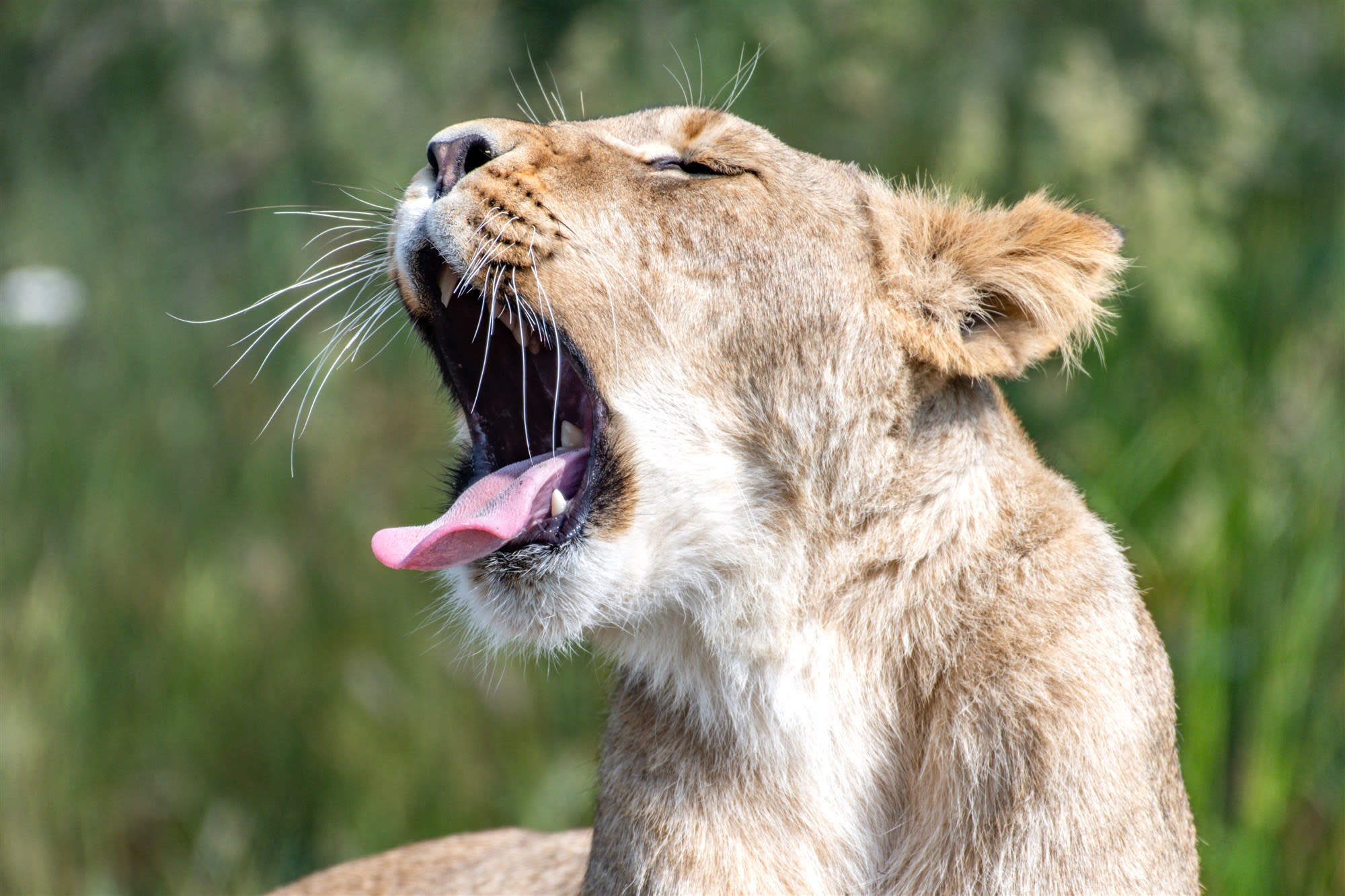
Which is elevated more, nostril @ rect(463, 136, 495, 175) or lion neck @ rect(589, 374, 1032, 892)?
nostril @ rect(463, 136, 495, 175)

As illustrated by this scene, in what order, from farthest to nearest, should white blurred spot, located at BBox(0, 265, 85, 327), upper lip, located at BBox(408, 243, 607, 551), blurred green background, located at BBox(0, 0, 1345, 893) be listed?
1. white blurred spot, located at BBox(0, 265, 85, 327)
2. blurred green background, located at BBox(0, 0, 1345, 893)
3. upper lip, located at BBox(408, 243, 607, 551)

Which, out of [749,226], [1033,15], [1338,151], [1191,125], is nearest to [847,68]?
[1033,15]

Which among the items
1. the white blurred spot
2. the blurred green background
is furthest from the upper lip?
the white blurred spot

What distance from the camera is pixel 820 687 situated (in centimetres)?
248

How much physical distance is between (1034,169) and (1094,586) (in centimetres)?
302

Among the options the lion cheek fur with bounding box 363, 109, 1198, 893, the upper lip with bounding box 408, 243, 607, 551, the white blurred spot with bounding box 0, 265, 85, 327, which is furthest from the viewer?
the white blurred spot with bounding box 0, 265, 85, 327

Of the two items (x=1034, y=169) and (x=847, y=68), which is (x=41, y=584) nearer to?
(x=847, y=68)

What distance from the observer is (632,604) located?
250cm

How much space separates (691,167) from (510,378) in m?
0.52

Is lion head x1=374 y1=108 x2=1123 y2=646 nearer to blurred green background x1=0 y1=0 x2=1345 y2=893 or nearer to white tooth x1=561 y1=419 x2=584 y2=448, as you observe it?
white tooth x1=561 y1=419 x2=584 y2=448

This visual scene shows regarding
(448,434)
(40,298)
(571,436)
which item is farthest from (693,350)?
(40,298)

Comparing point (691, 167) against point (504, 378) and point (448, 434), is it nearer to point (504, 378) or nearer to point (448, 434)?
point (504, 378)

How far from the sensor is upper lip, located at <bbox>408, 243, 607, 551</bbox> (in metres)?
2.48

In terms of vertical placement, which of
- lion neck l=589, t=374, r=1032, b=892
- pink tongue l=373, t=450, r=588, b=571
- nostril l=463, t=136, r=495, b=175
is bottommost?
lion neck l=589, t=374, r=1032, b=892
